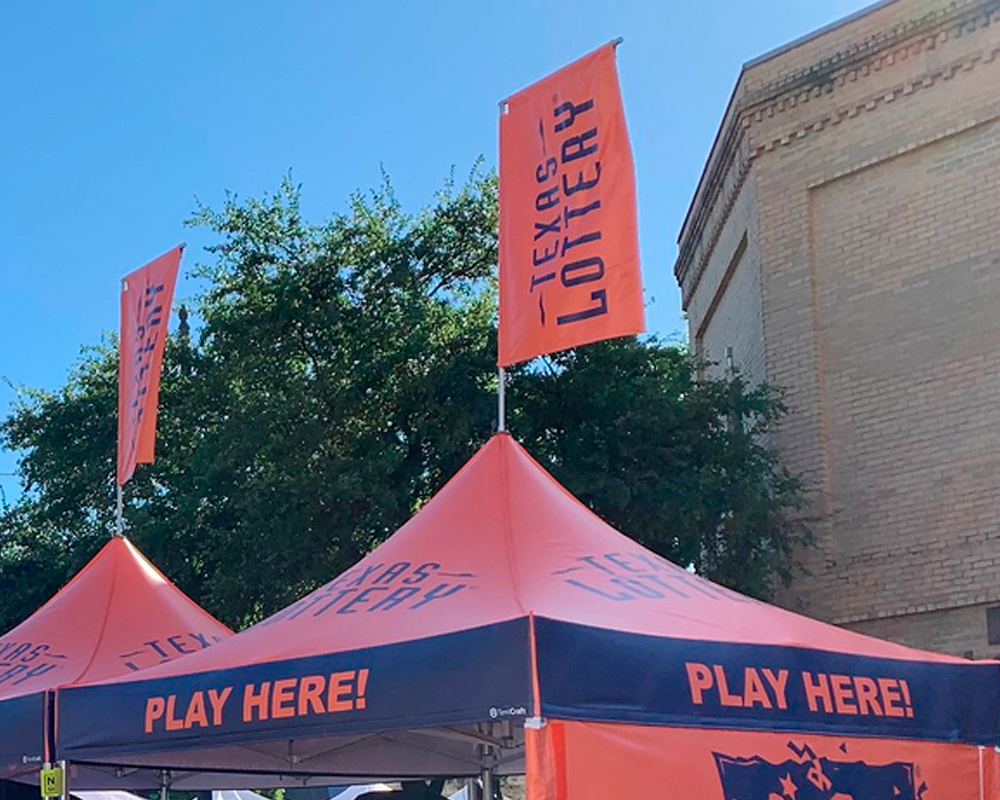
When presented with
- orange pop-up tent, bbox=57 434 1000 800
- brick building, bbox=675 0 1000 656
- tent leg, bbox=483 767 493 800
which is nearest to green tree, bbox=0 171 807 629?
brick building, bbox=675 0 1000 656

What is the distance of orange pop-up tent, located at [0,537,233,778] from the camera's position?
7328 mm

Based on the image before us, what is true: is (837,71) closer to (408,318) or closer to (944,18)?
(944,18)

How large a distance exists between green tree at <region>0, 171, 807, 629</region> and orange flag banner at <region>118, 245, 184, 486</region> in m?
2.52

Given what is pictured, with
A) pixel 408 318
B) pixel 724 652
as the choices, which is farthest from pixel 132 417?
pixel 724 652

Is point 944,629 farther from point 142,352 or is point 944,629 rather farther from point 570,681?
point 570,681

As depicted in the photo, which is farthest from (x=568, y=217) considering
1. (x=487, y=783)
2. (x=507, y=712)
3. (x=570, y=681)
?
(x=487, y=783)

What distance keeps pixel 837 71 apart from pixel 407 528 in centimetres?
864

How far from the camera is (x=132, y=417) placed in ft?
37.0

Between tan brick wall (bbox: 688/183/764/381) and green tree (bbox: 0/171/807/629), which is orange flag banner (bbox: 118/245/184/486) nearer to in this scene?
green tree (bbox: 0/171/807/629)

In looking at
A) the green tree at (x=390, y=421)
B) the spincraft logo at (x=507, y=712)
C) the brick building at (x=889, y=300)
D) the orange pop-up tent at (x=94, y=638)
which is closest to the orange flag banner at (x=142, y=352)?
the orange pop-up tent at (x=94, y=638)

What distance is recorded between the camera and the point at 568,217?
8.04 meters

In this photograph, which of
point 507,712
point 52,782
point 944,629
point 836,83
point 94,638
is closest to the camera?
point 507,712

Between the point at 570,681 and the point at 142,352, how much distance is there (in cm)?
661

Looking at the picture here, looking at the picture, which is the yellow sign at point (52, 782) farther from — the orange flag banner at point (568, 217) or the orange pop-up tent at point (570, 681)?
the orange flag banner at point (568, 217)
